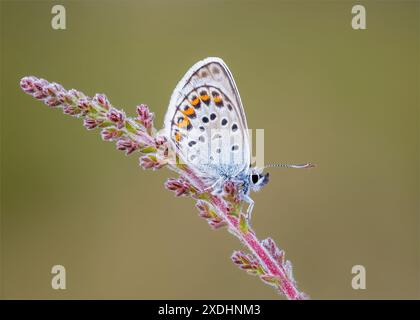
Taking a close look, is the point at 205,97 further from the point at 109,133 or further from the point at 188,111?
the point at 109,133

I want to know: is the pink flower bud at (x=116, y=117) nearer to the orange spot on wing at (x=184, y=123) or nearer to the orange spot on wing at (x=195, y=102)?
the orange spot on wing at (x=184, y=123)

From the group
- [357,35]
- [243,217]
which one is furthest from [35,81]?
[357,35]

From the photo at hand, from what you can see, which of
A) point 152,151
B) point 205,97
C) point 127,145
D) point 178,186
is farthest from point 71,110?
point 205,97

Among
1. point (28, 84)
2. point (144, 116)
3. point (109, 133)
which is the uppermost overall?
point (28, 84)

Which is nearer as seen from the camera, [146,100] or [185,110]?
[185,110]

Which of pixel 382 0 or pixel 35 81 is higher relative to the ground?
pixel 382 0

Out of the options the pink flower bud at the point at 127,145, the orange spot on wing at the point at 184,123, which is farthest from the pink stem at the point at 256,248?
the orange spot on wing at the point at 184,123

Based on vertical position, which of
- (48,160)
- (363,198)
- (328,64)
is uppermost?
(328,64)

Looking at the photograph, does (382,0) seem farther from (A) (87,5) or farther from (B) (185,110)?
(B) (185,110)
